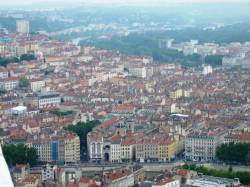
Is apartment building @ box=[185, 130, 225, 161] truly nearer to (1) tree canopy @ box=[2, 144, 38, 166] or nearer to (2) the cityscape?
(2) the cityscape

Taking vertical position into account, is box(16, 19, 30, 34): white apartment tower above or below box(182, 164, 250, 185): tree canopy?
below

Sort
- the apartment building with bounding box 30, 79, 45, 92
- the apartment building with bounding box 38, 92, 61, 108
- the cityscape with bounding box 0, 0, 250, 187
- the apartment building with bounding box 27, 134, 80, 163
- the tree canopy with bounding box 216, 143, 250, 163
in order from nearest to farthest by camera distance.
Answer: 1. the cityscape with bounding box 0, 0, 250, 187
2. the tree canopy with bounding box 216, 143, 250, 163
3. the apartment building with bounding box 27, 134, 80, 163
4. the apartment building with bounding box 38, 92, 61, 108
5. the apartment building with bounding box 30, 79, 45, 92

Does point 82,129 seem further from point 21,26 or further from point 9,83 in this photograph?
point 21,26

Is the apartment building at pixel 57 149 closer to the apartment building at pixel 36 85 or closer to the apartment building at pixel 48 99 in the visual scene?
the apartment building at pixel 48 99

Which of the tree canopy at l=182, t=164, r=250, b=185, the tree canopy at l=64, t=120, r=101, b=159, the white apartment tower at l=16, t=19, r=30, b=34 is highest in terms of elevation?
the tree canopy at l=182, t=164, r=250, b=185

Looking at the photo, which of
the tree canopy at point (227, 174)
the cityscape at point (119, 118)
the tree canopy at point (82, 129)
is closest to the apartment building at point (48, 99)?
the cityscape at point (119, 118)

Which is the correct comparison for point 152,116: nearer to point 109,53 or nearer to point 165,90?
point 165,90

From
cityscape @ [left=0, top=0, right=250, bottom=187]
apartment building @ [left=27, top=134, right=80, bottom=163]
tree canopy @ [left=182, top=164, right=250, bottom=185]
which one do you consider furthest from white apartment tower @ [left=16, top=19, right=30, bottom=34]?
tree canopy @ [left=182, top=164, right=250, bottom=185]
